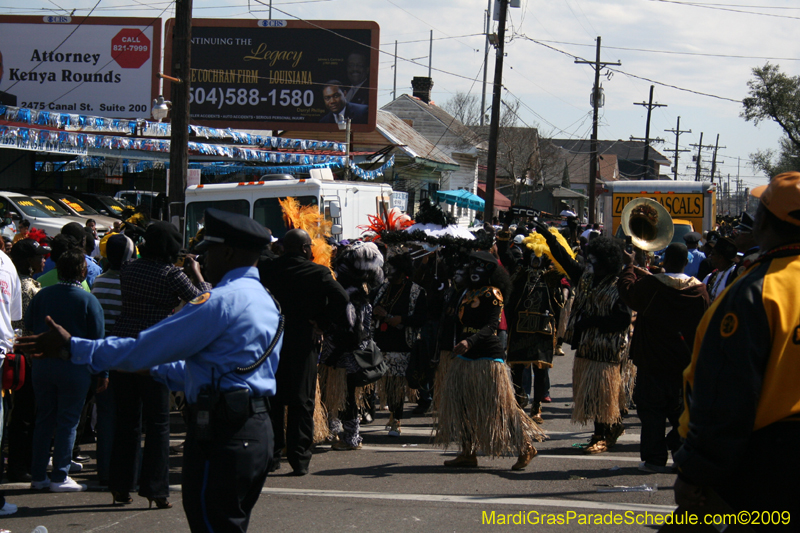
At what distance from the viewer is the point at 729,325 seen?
2.57m

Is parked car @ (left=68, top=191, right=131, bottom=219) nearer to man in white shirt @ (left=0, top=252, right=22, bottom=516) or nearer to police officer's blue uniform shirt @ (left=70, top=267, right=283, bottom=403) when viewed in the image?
man in white shirt @ (left=0, top=252, right=22, bottom=516)

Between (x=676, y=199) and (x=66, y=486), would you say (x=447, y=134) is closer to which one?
(x=676, y=199)

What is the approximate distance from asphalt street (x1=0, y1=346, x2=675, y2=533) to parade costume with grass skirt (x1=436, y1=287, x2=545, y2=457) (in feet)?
0.99

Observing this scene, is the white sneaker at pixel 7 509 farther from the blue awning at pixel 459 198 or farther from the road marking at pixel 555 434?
the blue awning at pixel 459 198

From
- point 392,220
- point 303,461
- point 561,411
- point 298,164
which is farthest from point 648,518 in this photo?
point 298,164

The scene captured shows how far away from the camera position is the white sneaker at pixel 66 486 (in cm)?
584

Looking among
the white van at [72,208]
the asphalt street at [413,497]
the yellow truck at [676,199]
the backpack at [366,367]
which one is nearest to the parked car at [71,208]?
the white van at [72,208]

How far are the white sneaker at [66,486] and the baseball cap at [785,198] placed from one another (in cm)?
518

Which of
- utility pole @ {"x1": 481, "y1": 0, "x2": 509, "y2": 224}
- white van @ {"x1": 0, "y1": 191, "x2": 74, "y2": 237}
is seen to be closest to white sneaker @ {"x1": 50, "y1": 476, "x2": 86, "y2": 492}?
white van @ {"x1": 0, "y1": 191, "x2": 74, "y2": 237}

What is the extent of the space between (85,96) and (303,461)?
2584 centimetres

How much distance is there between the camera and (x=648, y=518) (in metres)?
5.33

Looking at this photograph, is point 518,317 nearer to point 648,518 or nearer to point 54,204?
point 648,518

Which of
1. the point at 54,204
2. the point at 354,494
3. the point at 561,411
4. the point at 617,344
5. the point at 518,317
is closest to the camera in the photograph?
the point at 354,494

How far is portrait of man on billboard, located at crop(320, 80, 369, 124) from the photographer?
29078 mm
